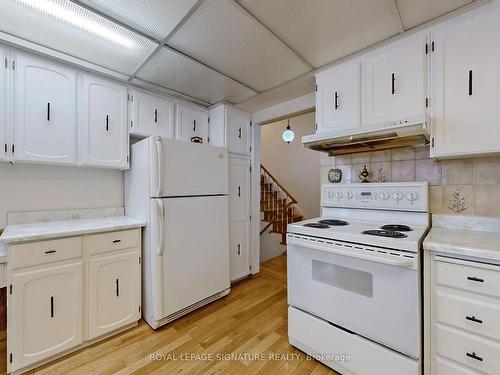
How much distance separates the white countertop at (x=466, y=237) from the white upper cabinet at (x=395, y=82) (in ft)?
2.48

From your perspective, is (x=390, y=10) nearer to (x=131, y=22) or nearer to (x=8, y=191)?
(x=131, y=22)

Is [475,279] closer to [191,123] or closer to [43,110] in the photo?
[191,123]

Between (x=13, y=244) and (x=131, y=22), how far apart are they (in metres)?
1.56

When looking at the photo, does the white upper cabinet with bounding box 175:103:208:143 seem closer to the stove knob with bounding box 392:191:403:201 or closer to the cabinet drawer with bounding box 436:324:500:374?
the stove knob with bounding box 392:191:403:201

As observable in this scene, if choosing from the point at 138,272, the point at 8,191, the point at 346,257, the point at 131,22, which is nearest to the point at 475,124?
A: the point at 346,257

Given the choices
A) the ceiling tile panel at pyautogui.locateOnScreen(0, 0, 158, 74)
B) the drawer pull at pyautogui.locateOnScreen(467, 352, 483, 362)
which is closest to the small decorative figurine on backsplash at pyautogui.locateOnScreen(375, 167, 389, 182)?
the drawer pull at pyautogui.locateOnScreen(467, 352, 483, 362)

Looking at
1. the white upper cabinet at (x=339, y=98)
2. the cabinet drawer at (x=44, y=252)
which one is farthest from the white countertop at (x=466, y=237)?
the cabinet drawer at (x=44, y=252)

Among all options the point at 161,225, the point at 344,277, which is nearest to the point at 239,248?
the point at 161,225

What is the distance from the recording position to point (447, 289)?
1179mm

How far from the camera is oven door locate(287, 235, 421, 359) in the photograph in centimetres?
120

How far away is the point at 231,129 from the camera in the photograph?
9.16 ft

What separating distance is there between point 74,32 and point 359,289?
245 centimetres

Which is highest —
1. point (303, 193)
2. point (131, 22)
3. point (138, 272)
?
point (131, 22)

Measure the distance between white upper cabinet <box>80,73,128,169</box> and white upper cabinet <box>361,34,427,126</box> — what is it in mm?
2117
